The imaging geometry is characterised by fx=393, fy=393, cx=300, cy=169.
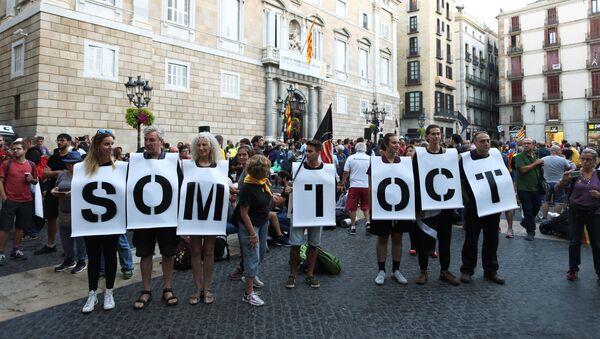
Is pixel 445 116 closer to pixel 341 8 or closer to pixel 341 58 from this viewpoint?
pixel 341 58

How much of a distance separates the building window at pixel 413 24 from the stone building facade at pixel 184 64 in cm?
1373

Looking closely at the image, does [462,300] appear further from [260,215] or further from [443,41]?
[443,41]

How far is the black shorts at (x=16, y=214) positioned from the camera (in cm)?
621

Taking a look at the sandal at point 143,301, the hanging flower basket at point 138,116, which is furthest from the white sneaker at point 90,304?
the hanging flower basket at point 138,116

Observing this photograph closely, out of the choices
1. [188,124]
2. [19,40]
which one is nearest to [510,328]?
[188,124]

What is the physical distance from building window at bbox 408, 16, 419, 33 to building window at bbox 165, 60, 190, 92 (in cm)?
3097

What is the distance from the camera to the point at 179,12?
1983 centimetres

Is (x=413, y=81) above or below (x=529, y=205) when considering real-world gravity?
above

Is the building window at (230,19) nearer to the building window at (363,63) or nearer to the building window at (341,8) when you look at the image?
the building window at (341,8)

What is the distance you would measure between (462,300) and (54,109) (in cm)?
1656

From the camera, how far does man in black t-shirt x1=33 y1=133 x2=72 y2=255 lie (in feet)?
19.0

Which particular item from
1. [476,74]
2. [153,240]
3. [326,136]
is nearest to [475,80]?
[476,74]

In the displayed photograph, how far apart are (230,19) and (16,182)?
18.2 m

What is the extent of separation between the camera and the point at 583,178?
17.0 ft
